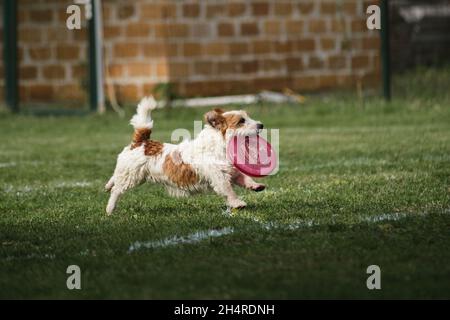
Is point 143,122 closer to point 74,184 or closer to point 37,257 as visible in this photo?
point 37,257

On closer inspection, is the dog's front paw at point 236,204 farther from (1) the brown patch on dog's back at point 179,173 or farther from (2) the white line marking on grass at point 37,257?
(2) the white line marking on grass at point 37,257

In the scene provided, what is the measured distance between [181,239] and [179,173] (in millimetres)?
960

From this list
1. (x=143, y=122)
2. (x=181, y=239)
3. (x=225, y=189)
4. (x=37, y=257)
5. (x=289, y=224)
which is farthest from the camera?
(x=143, y=122)

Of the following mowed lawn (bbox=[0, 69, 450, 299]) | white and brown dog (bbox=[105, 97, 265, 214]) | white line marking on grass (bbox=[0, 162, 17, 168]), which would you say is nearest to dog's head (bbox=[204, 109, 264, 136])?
white and brown dog (bbox=[105, 97, 265, 214])

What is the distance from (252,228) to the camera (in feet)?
22.4

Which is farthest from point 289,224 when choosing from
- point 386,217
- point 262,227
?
point 386,217

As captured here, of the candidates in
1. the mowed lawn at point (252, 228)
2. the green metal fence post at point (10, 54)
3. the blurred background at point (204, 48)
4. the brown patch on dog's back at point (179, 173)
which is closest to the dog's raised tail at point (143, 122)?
the brown patch on dog's back at point (179, 173)

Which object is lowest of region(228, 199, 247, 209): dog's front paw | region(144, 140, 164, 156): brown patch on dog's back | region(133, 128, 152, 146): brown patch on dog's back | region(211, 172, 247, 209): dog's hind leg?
region(228, 199, 247, 209): dog's front paw

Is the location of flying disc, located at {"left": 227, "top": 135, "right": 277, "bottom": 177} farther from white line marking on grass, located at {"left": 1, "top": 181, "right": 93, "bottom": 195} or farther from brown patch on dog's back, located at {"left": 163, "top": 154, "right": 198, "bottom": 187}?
white line marking on grass, located at {"left": 1, "top": 181, "right": 93, "bottom": 195}

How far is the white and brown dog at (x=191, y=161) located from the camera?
7.39m

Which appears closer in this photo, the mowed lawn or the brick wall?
the mowed lawn

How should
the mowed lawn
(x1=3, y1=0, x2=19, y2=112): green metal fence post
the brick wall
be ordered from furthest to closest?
1. (x1=3, y1=0, x2=19, y2=112): green metal fence post
2. the brick wall
3. the mowed lawn

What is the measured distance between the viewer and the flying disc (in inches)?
293
